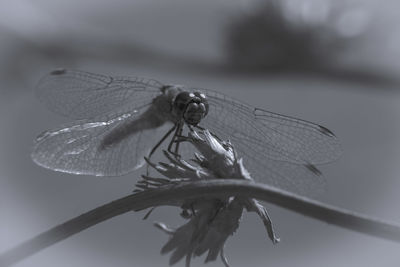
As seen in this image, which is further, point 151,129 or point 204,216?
point 151,129

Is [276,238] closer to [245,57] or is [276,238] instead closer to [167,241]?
[167,241]

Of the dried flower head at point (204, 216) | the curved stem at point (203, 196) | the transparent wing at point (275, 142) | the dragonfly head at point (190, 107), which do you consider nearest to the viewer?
the curved stem at point (203, 196)

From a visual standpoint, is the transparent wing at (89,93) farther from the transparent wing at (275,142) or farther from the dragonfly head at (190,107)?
the transparent wing at (275,142)

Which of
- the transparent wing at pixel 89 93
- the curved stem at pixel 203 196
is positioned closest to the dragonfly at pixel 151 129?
the transparent wing at pixel 89 93

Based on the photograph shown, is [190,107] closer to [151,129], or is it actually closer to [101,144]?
[151,129]

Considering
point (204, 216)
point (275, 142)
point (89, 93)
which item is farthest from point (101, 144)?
point (204, 216)

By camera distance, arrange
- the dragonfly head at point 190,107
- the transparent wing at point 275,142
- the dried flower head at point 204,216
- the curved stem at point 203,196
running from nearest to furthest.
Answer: the curved stem at point 203,196
the dried flower head at point 204,216
the transparent wing at point 275,142
the dragonfly head at point 190,107

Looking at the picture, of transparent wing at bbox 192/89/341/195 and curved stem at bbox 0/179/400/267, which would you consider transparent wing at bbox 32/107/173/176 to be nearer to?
transparent wing at bbox 192/89/341/195

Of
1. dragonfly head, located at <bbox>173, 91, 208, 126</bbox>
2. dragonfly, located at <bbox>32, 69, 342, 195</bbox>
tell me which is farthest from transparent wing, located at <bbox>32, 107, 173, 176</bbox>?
dragonfly head, located at <bbox>173, 91, 208, 126</bbox>
